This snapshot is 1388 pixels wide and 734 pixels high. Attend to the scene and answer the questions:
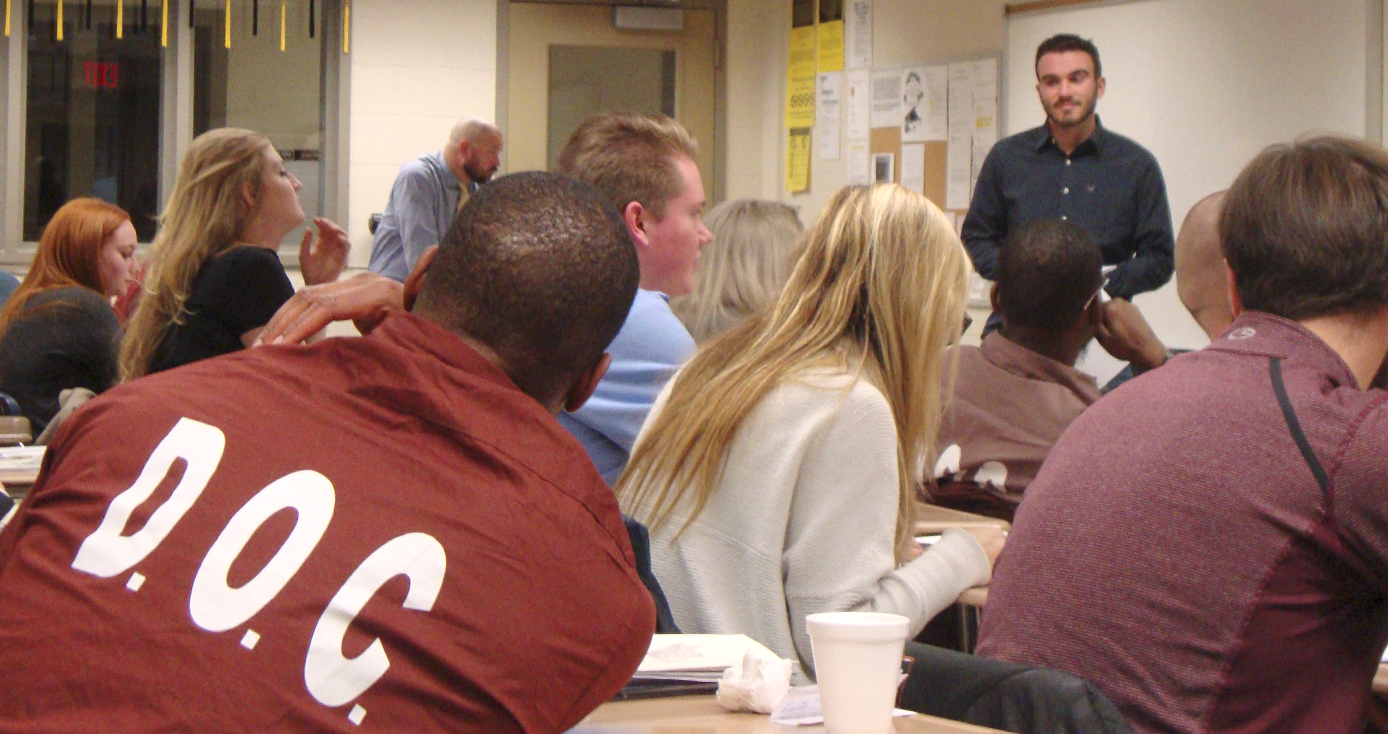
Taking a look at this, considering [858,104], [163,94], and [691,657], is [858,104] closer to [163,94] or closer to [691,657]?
[163,94]

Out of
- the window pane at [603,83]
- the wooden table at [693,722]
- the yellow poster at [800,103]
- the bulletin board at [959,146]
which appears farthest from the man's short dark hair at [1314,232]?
the window pane at [603,83]

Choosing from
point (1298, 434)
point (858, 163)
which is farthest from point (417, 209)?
point (1298, 434)

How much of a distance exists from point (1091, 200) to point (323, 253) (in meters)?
2.29

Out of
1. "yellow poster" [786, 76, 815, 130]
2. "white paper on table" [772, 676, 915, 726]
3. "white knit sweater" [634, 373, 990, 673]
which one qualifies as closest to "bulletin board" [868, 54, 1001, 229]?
"yellow poster" [786, 76, 815, 130]

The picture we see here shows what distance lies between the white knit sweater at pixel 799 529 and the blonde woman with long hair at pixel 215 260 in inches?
58.3

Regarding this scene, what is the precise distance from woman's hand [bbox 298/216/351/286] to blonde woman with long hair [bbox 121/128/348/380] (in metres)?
0.04

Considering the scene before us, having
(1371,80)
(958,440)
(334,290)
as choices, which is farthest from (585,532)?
(1371,80)

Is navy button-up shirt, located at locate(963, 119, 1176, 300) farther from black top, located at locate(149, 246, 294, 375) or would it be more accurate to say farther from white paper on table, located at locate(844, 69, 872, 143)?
black top, located at locate(149, 246, 294, 375)

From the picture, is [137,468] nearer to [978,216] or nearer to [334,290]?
[334,290]

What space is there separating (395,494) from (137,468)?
17cm

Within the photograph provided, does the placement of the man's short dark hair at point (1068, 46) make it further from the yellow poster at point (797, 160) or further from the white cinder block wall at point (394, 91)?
the white cinder block wall at point (394, 91)

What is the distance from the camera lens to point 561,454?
0.99 metres

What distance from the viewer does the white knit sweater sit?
1.66m

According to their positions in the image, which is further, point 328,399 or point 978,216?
point 978,216
